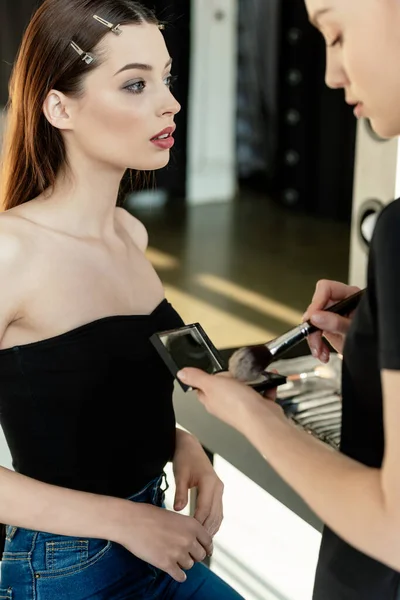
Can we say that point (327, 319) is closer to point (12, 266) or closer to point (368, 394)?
point (368, 394)

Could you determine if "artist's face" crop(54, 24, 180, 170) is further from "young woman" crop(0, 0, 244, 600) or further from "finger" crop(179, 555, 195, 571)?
"finger" crop(179, 555, 195, 571)

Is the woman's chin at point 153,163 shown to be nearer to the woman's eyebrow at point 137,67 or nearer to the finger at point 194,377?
the woman's eyebrow at point 137,67

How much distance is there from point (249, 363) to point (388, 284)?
25 cm

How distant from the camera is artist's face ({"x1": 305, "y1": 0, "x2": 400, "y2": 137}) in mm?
729

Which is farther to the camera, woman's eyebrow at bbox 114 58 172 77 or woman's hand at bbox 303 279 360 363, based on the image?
woman's eyebrow at bbox 114 58 172 77

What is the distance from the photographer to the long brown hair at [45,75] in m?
1.14

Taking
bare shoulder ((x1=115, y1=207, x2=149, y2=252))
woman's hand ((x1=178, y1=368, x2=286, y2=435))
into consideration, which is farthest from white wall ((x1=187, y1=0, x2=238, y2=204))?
woman's hand ((x1=178, y1=368, x2=286, y2=435))

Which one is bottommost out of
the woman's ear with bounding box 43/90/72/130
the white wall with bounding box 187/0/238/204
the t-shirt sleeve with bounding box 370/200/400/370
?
the white wall with bounding box 187/0/238/204

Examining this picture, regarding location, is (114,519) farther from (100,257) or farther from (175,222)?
(175,222)

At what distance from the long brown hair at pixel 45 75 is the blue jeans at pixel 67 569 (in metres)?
0.48

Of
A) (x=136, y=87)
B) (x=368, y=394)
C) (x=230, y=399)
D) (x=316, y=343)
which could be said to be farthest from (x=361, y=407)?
(x=136, y=87)

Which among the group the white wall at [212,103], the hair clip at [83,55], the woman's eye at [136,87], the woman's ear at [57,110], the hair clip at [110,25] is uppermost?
the hair clip at [110,25]

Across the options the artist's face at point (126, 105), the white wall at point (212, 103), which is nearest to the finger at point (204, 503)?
the artist's face at point (126, 105)

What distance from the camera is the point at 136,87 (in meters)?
1.17
